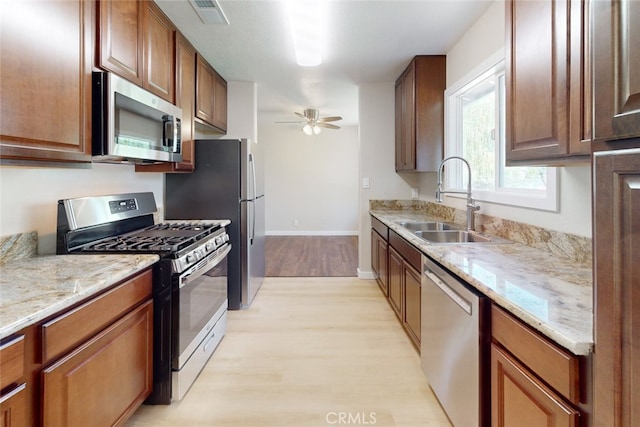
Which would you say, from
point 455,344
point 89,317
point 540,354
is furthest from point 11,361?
point 455,344

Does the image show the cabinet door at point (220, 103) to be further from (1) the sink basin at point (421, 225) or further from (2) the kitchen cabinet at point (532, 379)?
(2) the kitchen cabinet at point (532, 379)

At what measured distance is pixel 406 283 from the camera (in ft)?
8.09

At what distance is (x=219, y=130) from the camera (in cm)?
383

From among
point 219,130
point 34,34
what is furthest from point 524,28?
point 219,130

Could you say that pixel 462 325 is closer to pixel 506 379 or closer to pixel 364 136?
pixel 506 379

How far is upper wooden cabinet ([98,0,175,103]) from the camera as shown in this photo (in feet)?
5.49

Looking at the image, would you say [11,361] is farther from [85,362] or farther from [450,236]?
[450,236]

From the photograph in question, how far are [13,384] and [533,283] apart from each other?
5.64 feet

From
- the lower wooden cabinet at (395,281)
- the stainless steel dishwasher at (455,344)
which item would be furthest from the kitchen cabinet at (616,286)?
the lower wooden cabinet at (395,281)

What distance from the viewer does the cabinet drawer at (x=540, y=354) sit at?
2.75ft

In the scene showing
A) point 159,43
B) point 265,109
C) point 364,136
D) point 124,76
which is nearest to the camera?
point 124,76

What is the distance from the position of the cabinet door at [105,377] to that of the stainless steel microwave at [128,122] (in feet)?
2.74

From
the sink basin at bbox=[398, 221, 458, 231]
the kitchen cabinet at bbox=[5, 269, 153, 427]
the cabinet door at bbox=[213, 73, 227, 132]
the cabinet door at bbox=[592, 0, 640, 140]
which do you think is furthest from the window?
the cabinet door at bbox=[213, 73, 227, 132]

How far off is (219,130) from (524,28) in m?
3.16
